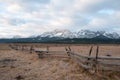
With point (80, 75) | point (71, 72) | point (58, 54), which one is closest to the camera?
point (80, 75)

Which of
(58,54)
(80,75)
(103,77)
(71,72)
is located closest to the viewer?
(103,77)

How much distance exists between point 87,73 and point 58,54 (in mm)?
9673

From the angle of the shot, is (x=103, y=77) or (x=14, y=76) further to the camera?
(x=14, y=76)

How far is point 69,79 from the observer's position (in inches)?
507

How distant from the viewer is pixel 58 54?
2309cm

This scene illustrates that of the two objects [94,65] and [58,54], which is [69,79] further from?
[58,54]

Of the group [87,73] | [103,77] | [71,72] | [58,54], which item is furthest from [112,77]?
[58,54]

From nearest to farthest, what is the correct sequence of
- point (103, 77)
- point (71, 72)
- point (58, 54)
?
point (103, 77) < point (71, 72) < point (58, 54)

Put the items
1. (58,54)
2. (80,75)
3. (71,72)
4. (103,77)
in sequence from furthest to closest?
(58,54) < (71,72) < (80,75) < (103,77)

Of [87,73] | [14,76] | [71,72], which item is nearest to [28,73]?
[14,76]

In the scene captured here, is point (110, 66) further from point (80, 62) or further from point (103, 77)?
point (80, 62)

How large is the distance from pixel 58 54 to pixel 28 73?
845 cm

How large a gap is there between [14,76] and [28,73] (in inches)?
45.7

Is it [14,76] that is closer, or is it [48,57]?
[14,76]
